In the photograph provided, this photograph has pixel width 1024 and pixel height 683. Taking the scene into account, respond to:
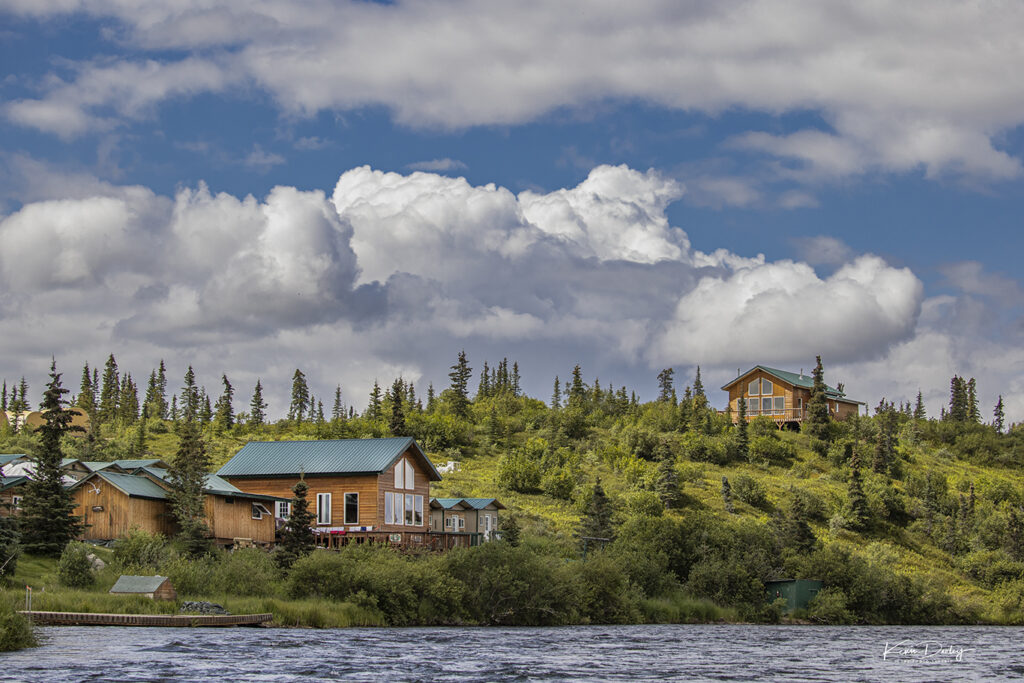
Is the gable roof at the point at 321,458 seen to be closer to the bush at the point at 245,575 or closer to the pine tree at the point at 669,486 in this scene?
the bush at the point at 245,575

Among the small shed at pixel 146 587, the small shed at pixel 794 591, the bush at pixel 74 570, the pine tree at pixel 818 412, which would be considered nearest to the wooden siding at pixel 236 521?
the bush at pixel 74 570

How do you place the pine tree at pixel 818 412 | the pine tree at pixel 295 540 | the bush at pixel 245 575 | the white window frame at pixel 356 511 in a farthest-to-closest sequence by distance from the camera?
the pine tree at pixel 818 412 → the white window frame at pixel 356 511 → the pine tree at pixel 295 540 → the bush at pixel 245 575

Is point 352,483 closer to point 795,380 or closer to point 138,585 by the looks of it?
point 138,585

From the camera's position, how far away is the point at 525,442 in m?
103

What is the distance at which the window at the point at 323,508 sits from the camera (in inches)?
2485

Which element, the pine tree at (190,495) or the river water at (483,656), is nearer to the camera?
the river water at (483,656)

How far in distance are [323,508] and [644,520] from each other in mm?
18869

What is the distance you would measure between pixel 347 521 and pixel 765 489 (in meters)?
37.7

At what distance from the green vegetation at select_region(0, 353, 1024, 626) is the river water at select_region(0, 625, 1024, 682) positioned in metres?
3.49

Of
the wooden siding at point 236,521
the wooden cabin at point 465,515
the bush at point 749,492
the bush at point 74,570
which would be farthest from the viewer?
the bush at point 749,492

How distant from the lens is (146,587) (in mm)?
41531

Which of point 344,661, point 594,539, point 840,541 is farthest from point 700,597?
point 344,661
